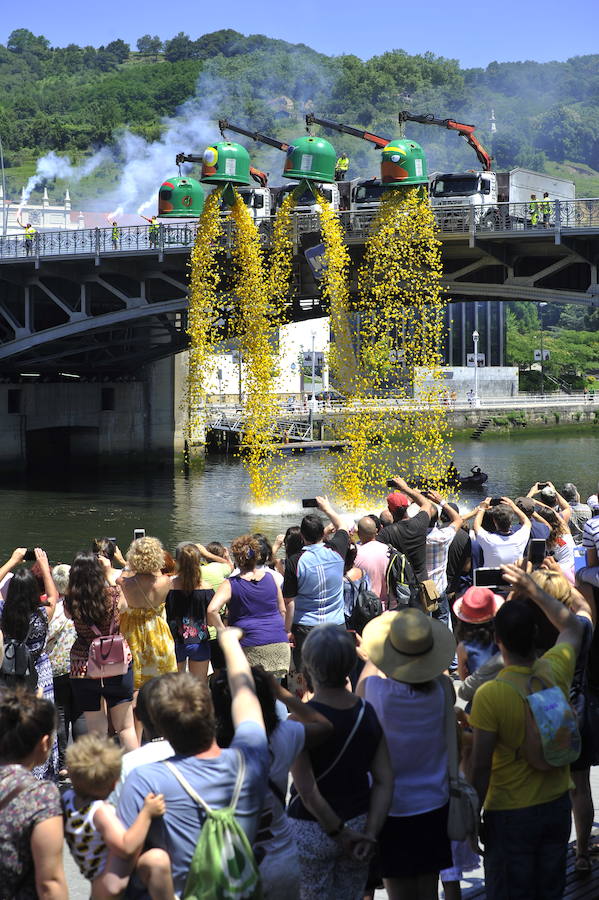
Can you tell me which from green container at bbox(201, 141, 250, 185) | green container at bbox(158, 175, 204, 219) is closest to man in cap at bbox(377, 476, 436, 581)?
green container at bbox(201, 141, 250, 185)

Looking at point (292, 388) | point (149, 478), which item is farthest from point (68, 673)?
point (292, 388)

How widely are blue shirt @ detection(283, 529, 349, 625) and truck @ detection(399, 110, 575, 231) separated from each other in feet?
75.8

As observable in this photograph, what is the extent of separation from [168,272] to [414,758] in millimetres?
37431

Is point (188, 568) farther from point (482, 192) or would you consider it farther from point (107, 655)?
point (482, 192)

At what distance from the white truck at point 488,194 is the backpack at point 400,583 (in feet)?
73.3

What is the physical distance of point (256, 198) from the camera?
36938mm

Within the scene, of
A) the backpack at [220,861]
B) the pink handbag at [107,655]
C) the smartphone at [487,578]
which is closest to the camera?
the backpack at [220,861]

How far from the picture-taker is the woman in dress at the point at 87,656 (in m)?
7.59

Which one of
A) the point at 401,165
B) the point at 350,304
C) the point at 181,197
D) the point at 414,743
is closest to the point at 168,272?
the point at 181,197

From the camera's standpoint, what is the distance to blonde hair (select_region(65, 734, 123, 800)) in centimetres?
443

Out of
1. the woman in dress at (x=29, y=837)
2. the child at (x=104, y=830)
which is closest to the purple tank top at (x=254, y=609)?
the child at (x=104, y=830)

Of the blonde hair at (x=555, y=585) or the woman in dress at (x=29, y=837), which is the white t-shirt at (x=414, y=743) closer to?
the blonde hair at (x=555, y=585)

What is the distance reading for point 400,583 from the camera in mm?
9180

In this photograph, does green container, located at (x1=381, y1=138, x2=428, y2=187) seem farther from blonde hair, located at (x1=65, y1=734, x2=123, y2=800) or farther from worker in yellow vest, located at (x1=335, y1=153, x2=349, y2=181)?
blonde hair, located at (x1=65, y1=734, x2=123, y2=800)
